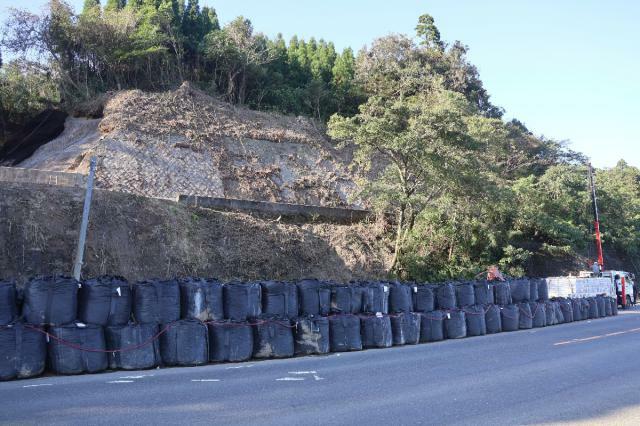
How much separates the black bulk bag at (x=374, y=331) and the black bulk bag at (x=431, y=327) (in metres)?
1.76

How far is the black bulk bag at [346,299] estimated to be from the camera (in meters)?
13.9

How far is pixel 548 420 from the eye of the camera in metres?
6.77

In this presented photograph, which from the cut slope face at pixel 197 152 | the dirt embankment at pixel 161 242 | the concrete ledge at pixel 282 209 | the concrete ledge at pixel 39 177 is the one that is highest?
the cut slope face at pixel 197 152

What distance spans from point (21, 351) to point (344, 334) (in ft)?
22.4

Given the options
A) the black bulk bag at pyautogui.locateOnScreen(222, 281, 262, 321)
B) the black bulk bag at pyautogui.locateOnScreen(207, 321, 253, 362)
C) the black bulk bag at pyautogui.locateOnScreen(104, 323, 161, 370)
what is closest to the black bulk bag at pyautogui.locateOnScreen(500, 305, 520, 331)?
the black bulk bag at pyautogui.locateOnScreen(222, 281, 262, 321)

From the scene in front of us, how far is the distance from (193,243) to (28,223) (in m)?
6.16

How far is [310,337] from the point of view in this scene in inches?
497

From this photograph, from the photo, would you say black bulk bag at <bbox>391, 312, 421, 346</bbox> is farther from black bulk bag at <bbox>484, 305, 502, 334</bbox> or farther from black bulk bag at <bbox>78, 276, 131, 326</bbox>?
black bulk bag at <bbox>78, 276, 131, 326</bbox>

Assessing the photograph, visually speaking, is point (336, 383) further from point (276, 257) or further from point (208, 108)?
point (208, 108)

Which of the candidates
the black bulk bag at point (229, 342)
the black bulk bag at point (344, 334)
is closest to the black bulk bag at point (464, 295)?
the black bulk bag at point (344, 334)

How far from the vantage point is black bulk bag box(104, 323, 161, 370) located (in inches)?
400

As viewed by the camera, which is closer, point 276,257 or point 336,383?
point 336,383

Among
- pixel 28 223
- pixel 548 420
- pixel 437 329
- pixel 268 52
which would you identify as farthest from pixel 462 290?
pixel 268 52

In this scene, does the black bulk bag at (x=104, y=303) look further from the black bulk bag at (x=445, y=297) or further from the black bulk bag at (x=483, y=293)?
the black bulk bag at (x=483, y=293)
